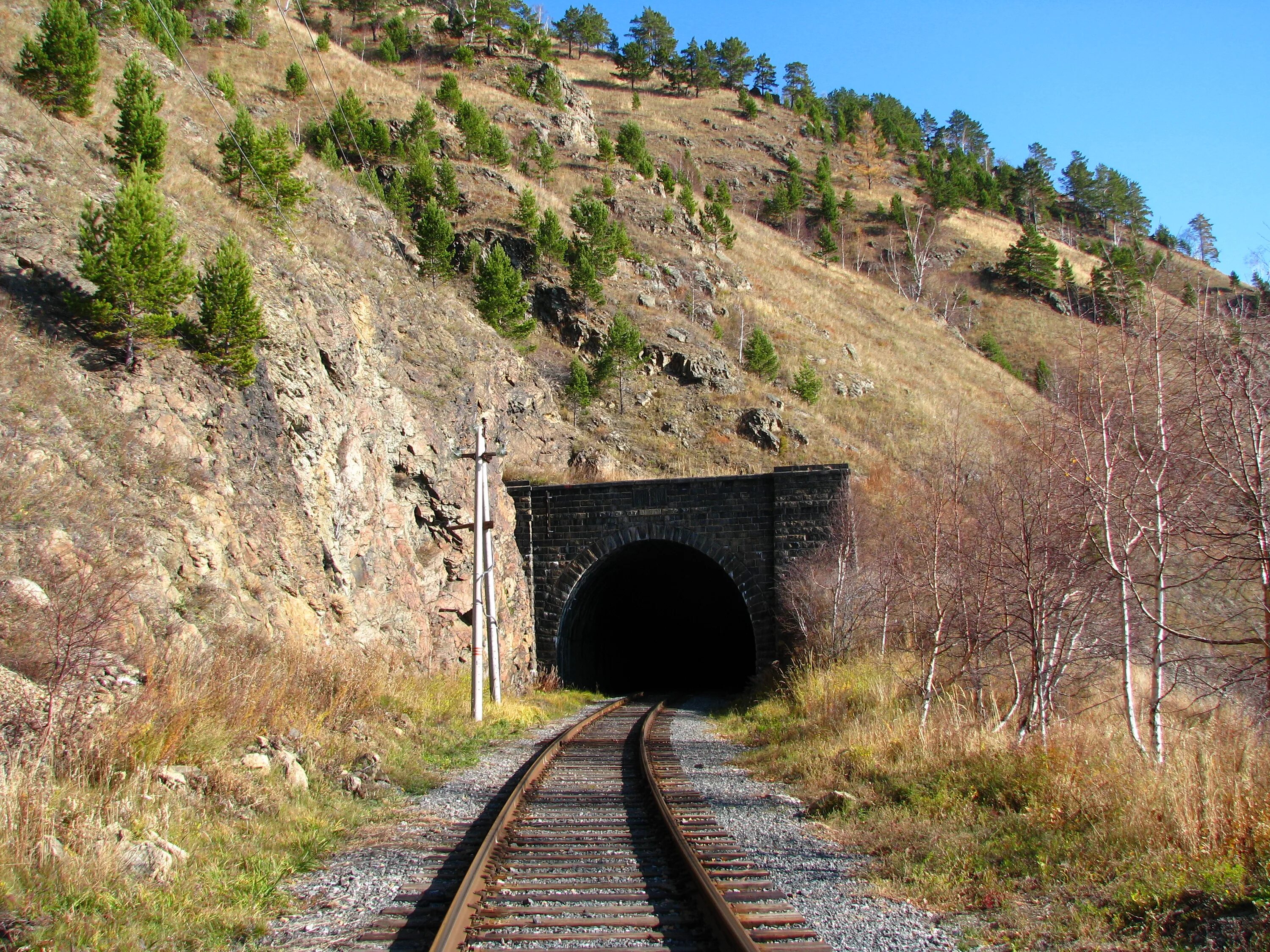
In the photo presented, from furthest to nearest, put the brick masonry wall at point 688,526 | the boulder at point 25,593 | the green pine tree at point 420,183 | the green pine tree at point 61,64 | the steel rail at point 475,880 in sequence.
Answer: the green pine tree at point 420,183, the brick masonry wall at point 688,526, the green pine tree at point 61,64, the boulder at point 25,593, the steel rail at point 475,880

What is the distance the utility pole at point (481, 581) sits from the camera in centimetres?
1327

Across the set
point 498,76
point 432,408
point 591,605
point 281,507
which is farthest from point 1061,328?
point 281,507

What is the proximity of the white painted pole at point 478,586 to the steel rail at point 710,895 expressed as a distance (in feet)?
18.6

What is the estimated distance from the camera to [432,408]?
1939 centimetres

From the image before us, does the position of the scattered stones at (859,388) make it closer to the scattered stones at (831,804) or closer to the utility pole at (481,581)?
the utility pole at (481,581)

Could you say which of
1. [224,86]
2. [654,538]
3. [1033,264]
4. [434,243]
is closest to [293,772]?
[654,538]

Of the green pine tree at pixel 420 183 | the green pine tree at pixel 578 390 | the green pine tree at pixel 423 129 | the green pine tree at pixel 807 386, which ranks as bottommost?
the green pine tree at pixel 578 390

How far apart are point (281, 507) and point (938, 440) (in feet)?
90.7

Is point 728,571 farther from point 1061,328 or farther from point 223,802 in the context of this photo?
point 1061,328

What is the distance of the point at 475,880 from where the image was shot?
509 centimetres

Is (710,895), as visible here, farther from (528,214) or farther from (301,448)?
(528,214)

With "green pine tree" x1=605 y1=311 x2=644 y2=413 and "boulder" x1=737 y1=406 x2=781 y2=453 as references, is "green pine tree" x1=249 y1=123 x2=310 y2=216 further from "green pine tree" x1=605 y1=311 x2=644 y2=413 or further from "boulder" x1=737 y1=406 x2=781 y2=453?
"boulder" x1=737 y1=406 x2=781 y2=453

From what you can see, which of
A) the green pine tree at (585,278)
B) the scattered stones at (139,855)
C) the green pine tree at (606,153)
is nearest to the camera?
the scattered stones at (139,855)

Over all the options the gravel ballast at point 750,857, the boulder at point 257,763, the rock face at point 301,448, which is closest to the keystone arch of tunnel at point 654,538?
the rock face at point 301,448
